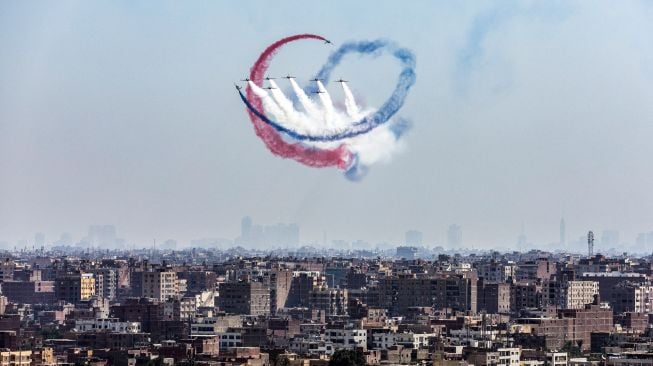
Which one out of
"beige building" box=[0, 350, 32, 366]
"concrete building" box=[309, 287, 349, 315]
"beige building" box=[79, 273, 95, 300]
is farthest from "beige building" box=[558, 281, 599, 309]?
"beige building" box=[0, 350, 32, 366]

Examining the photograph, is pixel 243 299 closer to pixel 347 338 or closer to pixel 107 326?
pixel 107 326

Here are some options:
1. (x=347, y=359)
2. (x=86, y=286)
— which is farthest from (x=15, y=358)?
(x=86, y=286)

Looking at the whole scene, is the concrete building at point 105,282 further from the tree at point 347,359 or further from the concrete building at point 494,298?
the tree at point 347,359

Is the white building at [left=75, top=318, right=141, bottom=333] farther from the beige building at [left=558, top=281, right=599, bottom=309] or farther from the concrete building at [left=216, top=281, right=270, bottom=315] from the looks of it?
the beige building at [left=558, top=281, right=599, bottom=309]

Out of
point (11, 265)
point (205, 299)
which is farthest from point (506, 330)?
point (11, 265)

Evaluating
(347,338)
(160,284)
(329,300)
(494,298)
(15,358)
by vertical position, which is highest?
(160,284)

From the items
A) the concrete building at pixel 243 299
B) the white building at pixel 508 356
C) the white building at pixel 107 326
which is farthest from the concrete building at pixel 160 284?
the white building at pixel 508 356
